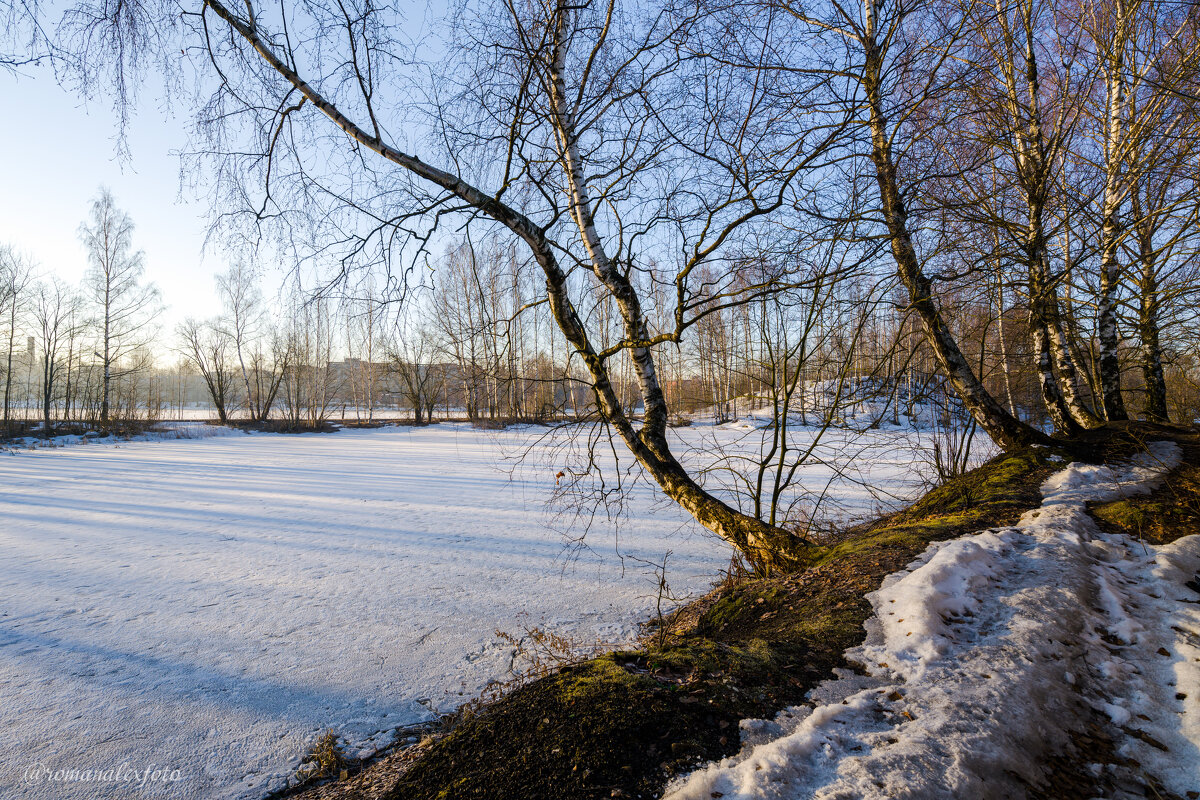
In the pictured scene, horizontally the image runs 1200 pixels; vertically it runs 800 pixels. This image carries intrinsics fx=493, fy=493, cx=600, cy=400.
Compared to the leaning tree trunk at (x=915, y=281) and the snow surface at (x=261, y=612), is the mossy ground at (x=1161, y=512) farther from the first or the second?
the snow surface at (x=261, y=612)

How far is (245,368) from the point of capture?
2917 centimetres

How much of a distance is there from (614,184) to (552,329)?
24.0m

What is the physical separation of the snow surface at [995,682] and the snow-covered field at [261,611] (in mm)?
1918

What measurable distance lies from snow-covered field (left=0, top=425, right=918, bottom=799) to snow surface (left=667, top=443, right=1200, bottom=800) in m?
1.92

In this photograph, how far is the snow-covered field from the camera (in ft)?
8.46

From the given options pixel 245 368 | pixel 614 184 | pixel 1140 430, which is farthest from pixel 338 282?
pixel 245 368

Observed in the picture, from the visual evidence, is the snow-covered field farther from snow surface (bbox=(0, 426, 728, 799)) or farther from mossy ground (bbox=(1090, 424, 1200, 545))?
mossy ground (bbox=(1090, 424, 1200, 545))

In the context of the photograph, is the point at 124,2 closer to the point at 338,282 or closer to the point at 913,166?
the point at 338,282

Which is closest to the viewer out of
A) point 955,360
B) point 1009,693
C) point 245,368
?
point 1009,693

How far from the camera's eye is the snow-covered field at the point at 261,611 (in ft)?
8.46

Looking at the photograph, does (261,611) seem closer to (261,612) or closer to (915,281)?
(261,612)

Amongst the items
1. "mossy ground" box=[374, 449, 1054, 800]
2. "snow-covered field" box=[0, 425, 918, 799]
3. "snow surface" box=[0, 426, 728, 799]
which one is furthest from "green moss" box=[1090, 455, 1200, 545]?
"snow surface" box=[0, 426, 728, 799]

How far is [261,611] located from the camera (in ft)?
13.9

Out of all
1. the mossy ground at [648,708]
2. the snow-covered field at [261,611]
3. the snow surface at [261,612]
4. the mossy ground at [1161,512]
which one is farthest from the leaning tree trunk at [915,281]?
the snow surface at [261,612]
